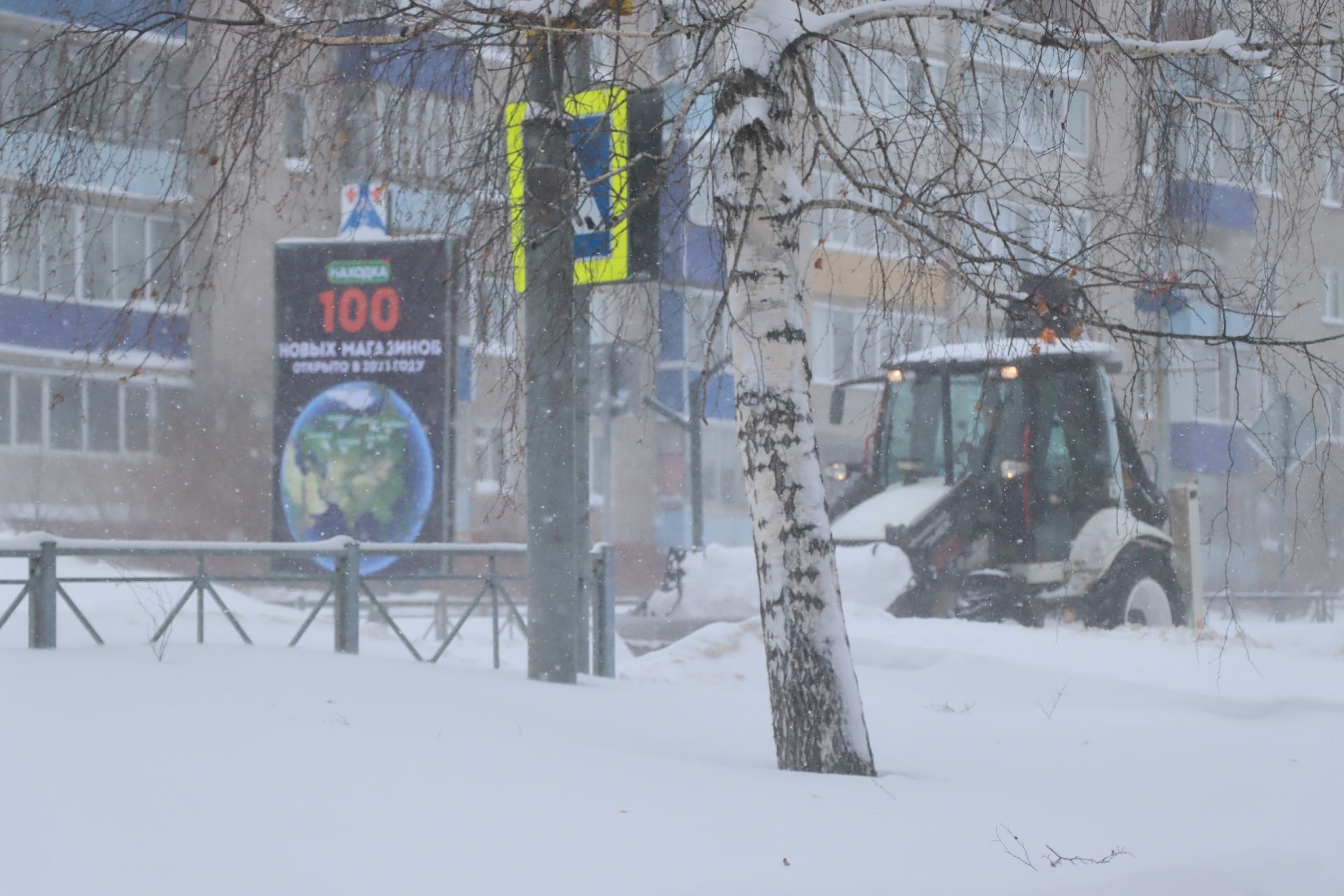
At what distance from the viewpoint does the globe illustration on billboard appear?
14.7m

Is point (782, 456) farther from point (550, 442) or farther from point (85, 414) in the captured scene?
point (85, 414)

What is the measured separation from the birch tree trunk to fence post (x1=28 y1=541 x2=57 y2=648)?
4412 millimetres

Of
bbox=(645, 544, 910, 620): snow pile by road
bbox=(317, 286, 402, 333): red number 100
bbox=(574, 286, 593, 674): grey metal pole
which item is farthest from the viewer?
bbox=(645, 544, 910, 620): snow pile by road

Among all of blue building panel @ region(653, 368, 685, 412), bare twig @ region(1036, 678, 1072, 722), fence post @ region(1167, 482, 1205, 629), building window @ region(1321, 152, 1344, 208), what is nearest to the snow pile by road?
fence post @ region(1167, 482, 1205, 629)

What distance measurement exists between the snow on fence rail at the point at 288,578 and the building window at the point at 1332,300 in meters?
30.5

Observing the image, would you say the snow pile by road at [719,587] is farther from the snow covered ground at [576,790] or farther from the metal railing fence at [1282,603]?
the metal railing fence at [1282,603]

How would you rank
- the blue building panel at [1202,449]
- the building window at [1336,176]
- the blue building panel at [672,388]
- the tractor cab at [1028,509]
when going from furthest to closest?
the blue building panel at [1202,449]
the blue building panel at [672,388]
the tractor cab at [1028,509]
the building window at [1336,176]

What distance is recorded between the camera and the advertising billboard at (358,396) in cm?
1448

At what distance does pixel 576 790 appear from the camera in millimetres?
5492

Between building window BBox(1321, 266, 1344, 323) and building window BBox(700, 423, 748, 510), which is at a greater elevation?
building window BBox(1321, 266, 1344, 323)

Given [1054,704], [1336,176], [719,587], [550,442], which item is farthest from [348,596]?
[719,587]

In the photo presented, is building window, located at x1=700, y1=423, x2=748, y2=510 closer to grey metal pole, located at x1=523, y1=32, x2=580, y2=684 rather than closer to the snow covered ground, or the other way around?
the snow covered ground

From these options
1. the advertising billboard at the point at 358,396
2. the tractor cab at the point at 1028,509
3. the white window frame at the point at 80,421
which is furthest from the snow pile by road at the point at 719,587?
the white window frame at the point at 80,421

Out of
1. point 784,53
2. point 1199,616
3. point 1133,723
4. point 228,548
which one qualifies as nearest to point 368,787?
point 784,53
